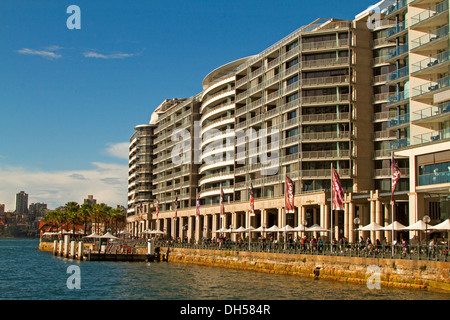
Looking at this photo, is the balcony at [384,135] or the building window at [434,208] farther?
A: the balcony at [384,135]

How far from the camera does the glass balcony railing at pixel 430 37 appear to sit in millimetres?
54938

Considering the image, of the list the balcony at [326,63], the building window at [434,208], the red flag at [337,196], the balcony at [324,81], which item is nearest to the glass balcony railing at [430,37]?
the red flag at [337,196]

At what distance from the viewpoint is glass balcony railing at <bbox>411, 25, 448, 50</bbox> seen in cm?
5494

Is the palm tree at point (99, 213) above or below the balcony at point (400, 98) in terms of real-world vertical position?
below

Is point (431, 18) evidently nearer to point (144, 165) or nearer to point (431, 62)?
point (431, 62)

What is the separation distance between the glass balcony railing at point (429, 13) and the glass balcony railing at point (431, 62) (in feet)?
14.3

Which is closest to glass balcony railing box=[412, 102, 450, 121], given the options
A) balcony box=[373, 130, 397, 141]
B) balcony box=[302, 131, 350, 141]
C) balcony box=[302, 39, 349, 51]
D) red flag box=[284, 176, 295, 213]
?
red flag box=[284, 176, 295, 213]

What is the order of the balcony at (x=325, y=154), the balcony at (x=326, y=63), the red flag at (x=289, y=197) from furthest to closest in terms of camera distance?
the balcony at (x=326, y=63) → the balcony at (x=325, y=154) → the red flag at (x=289, y=197)

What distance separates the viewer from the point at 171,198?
142375mm

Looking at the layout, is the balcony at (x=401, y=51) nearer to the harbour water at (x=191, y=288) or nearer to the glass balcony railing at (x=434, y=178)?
the glass balcony railing at (x=434, y=178)

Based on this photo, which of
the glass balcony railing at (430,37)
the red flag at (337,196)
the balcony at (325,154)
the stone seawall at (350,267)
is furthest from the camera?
the balcony at (325,154)

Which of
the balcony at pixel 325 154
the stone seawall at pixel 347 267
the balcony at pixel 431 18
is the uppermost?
the balcony at pixel 431 18
